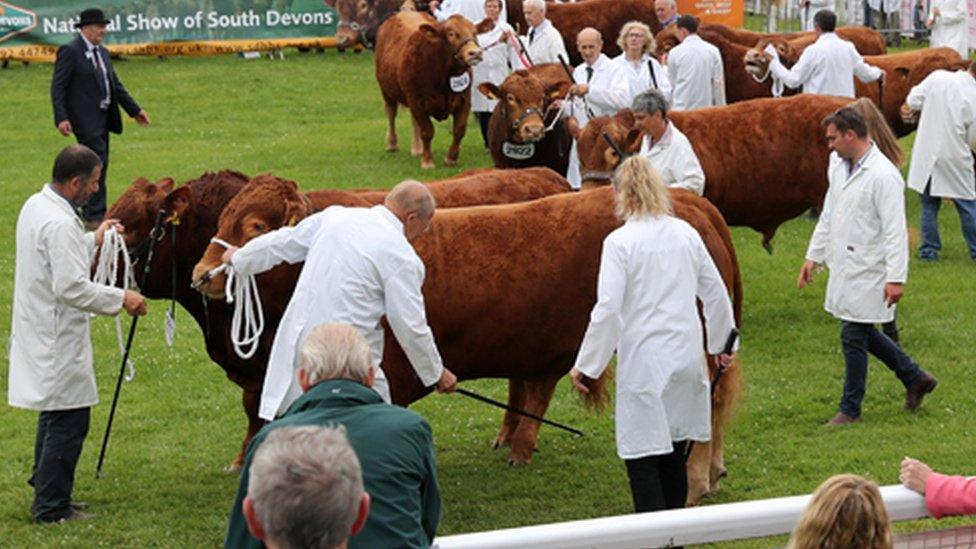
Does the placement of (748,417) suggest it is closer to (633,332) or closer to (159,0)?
(633,332)

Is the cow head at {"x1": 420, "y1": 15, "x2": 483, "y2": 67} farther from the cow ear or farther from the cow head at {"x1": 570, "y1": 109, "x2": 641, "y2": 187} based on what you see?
the cow head at {"x1": 570, "y1": 109, "x2": 641, "y2": 187}

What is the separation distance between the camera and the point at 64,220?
8906 mm

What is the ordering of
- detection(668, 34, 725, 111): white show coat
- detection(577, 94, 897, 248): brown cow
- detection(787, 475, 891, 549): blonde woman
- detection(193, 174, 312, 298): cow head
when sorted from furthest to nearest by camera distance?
1. detection(668, 34, 725, 111): white show coat
2. detection(577, 94, 897, 248): brown cow
3. detection(193, 174, 312, 298): cow head
4. detection(787, 475, 891, 549): blonde woman

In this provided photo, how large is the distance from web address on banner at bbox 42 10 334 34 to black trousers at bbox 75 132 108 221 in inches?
384

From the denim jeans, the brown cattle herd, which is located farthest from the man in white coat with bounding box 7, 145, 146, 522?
the denim jeans

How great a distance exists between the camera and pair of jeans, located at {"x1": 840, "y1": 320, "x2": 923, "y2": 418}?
34.8ft

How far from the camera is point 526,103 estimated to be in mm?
15734

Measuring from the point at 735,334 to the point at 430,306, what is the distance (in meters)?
1.75

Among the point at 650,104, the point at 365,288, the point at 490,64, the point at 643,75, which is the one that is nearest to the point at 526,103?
the point at 643,75

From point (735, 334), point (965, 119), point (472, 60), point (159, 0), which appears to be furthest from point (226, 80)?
point (735, 334)

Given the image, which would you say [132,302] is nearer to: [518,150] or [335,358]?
[335,358]

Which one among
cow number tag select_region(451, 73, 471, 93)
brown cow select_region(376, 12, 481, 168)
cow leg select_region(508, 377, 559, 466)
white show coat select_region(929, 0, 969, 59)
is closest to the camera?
cow leg select_region(508, 377, 559, 466)

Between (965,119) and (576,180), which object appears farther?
(965,119)

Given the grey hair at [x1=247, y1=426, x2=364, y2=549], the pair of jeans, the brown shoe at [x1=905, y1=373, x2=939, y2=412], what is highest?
the grey hair at [x1=247, y1=426, x2=364, y2=549]
